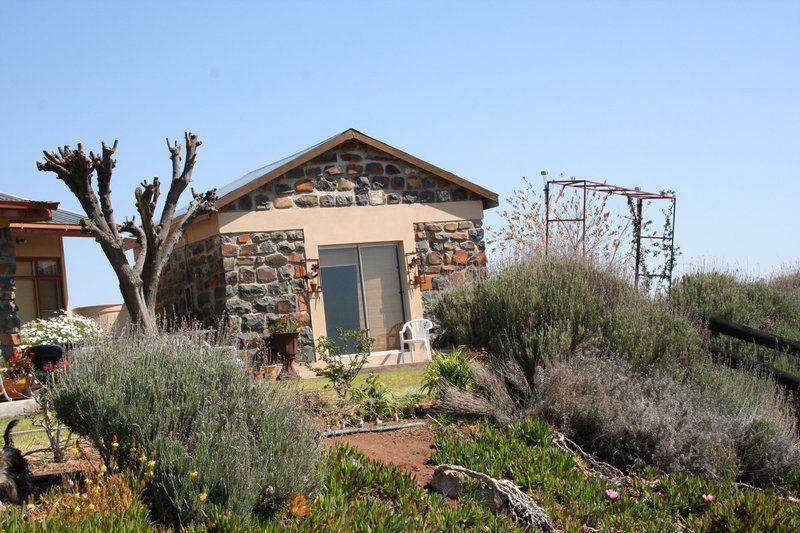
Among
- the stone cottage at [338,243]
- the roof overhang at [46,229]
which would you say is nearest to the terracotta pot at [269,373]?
the stone cottage at [338,243]

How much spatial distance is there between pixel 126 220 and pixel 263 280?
4566 mm

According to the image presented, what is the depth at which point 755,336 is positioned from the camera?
31.0 feet

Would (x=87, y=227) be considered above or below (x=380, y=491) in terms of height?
above

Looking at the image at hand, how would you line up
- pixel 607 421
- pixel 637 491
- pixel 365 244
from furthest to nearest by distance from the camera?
pixel 365 244 < pixel 607 421 < pixel 637 491

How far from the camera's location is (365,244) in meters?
15.5

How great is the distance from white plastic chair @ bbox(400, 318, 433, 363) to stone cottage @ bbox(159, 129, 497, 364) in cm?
20

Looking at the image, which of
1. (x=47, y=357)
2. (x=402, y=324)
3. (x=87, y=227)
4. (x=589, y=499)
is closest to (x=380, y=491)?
(x=589, y=499)

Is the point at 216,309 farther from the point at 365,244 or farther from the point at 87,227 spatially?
the point at 87,227

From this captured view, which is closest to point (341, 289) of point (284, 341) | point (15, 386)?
point (284, 341)

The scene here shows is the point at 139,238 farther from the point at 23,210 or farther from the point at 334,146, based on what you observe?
the point at 334,146

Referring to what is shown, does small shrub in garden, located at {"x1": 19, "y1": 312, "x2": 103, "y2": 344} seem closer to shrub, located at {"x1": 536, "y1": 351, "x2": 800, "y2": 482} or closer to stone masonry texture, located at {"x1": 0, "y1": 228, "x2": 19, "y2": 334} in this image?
stone masonry texture, located at {"x1": 0, "y1": 228, "x2": 19, "y2": 334}

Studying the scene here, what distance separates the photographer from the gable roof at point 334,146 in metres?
14.4

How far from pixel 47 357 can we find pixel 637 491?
7.59 m

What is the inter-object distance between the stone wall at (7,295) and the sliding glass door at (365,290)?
497 cm
